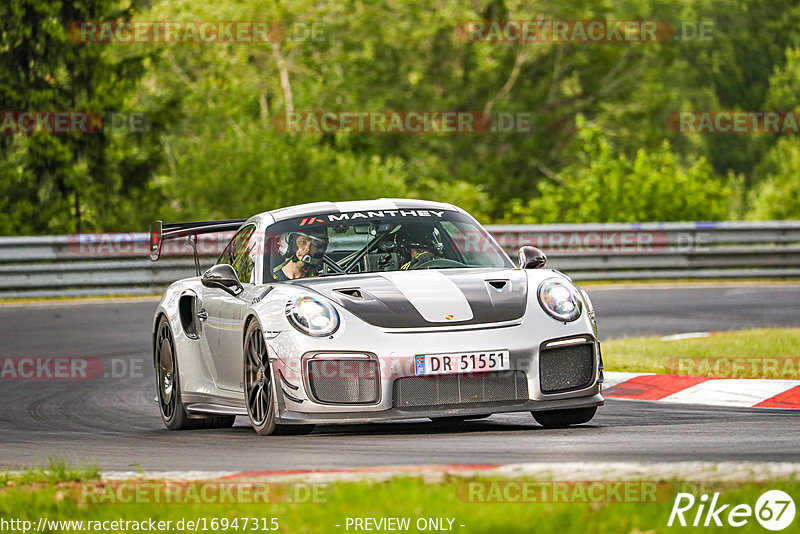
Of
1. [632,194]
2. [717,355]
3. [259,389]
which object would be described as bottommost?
[632,194]

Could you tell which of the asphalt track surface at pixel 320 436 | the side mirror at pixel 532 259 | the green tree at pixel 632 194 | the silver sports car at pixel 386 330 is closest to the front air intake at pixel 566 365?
the silver sports car at pixel 386 330

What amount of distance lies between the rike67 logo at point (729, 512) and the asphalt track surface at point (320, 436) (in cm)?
120

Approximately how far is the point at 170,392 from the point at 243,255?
1117mm

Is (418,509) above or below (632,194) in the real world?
above

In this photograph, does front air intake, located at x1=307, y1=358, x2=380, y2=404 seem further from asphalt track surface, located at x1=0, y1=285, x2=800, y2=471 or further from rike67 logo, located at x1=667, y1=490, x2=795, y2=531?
rike67 logo, located at x1=667, y1=490, x2=795, y2=531

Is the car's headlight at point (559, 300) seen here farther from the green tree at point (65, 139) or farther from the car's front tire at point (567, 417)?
the green tree at point (65, 139)

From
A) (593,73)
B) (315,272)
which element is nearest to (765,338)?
(315,272)

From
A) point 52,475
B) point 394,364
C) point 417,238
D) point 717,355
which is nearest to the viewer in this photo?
point 52,475

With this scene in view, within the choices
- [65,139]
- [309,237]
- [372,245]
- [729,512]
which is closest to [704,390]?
[372,245]

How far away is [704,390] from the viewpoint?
31.1ft

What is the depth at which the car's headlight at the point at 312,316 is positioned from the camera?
7.32 meters

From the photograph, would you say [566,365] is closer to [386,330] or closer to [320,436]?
[386,330]

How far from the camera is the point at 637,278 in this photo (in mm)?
20734

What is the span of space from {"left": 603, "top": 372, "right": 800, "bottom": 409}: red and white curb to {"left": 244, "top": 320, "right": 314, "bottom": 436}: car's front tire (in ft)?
9.53
